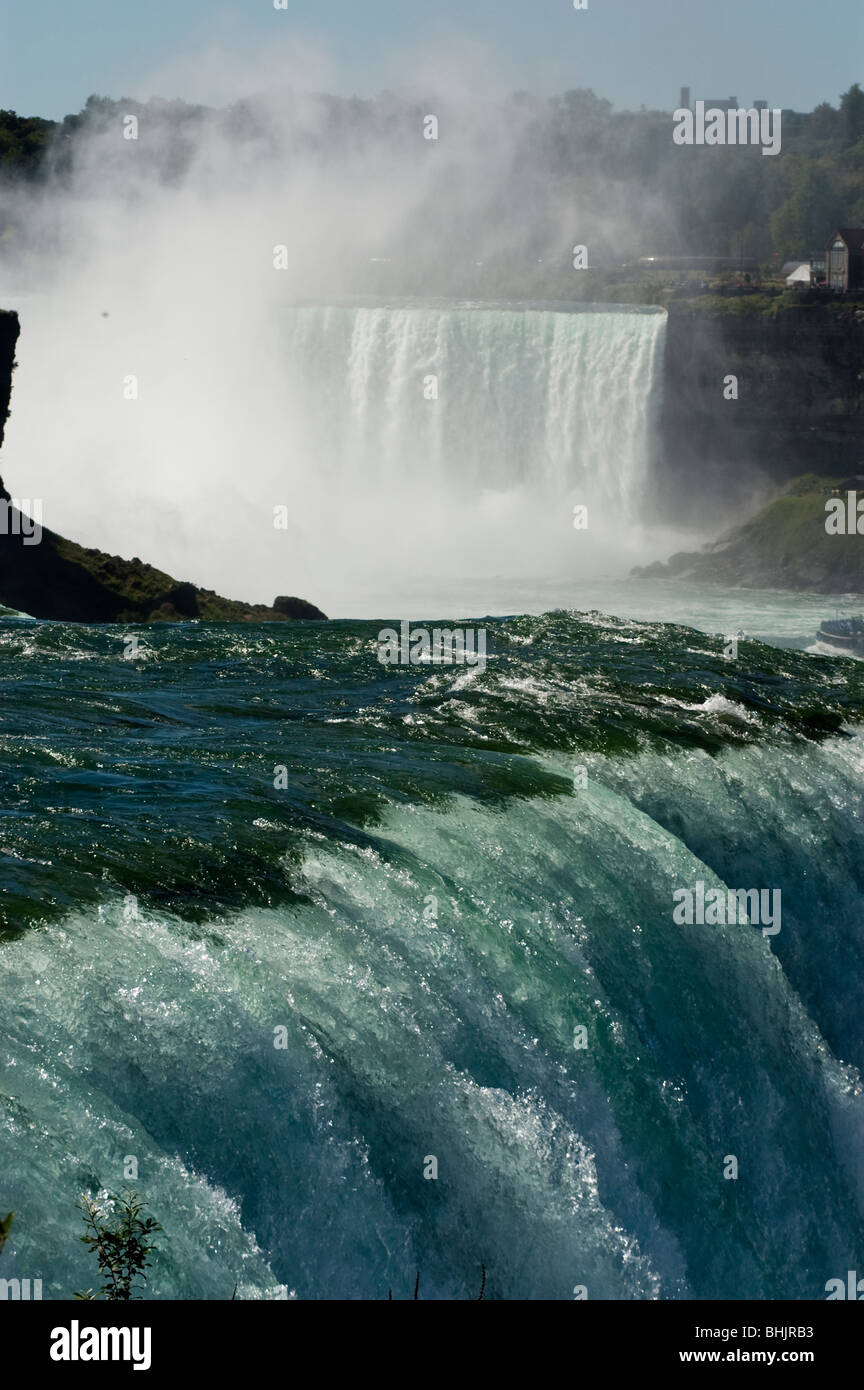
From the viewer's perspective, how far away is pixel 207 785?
14.3 m

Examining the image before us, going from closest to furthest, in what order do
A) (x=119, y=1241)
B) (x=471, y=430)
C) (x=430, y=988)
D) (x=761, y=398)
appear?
1. (x=119, y=1241)
2. (x=430, y=988)
3. (x=761, y=398)
4. (x=471, y=430)

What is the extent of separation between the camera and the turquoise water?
919 centimetres

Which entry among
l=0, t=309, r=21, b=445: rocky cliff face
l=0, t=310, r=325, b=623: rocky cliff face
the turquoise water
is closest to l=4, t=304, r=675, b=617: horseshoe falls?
l=0, t=309, r=21, b=445: rocky cliff face

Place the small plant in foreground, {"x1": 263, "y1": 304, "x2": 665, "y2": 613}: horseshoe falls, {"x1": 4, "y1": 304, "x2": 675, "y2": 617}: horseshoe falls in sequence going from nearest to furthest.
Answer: the small plant in foreground, {"x1": 4, "y1": 304, "x2": 675, "y2": 617}: horseshoe falls, {"x1": 263, "y1": 304, "x2": 665, "y2": 613}: horseshoe falls

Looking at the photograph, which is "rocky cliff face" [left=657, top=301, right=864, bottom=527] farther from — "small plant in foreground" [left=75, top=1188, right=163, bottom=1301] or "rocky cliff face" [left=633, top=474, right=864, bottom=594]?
"small plant in foreground" [left=75, top=1188, right=163, bottom=1301]

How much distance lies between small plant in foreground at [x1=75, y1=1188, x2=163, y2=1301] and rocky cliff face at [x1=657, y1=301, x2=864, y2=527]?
5438 cm

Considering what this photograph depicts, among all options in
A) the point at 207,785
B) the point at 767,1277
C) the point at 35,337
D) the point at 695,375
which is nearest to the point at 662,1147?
the point at 767,1277

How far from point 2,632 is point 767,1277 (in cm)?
1290

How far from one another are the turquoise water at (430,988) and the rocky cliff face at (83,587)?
11098 millimetres

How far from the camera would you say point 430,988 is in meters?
11.0

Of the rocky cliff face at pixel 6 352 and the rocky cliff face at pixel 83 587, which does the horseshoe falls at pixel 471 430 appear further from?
the rocky cliff face at pixel 83 587

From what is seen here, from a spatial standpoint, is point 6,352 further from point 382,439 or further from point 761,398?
point 761,398

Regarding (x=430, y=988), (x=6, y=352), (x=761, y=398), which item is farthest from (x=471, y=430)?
(x=430, y=988)

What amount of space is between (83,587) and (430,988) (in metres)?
20.4
